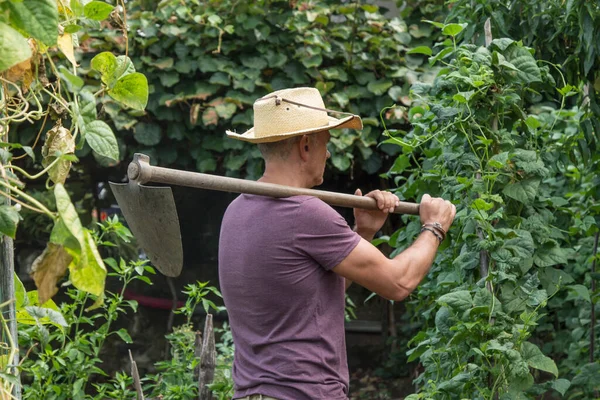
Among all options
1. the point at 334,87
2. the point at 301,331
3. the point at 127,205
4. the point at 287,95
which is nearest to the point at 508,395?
the point at 301,331

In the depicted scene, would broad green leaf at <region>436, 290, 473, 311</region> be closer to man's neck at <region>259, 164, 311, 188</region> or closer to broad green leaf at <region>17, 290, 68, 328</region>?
man's neck at <region>259, 164, 311, 188</region>

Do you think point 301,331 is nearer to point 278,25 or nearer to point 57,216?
point 57,216

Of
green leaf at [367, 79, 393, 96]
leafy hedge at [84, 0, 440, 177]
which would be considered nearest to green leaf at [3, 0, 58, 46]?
leafy hedge at [84, 0, 440, 177]

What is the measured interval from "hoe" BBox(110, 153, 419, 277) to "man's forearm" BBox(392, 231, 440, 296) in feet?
1.31

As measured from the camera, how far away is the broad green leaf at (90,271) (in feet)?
4.66

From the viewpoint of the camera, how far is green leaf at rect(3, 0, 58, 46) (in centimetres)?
142

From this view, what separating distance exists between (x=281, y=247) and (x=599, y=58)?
157 centimetres

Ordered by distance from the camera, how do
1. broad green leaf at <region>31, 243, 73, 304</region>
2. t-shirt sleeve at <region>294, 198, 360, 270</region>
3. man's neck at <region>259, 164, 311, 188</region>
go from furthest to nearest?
man's neck at <region>259, 164, 311, 188</region>
t-shirt sleeve at <region>294, 198, 360, 270</region>
broad green leaf at <region>31, 243, 73, 304</region>

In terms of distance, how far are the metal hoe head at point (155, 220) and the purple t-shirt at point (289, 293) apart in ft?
0.74

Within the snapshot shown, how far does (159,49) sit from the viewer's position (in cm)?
510

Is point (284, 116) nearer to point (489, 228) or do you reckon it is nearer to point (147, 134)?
point (489, 228)

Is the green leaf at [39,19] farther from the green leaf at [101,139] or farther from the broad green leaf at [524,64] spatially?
the broad green leaf at [524,64]

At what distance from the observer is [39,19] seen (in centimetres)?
143

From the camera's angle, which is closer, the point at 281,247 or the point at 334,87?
the point at 281,247
